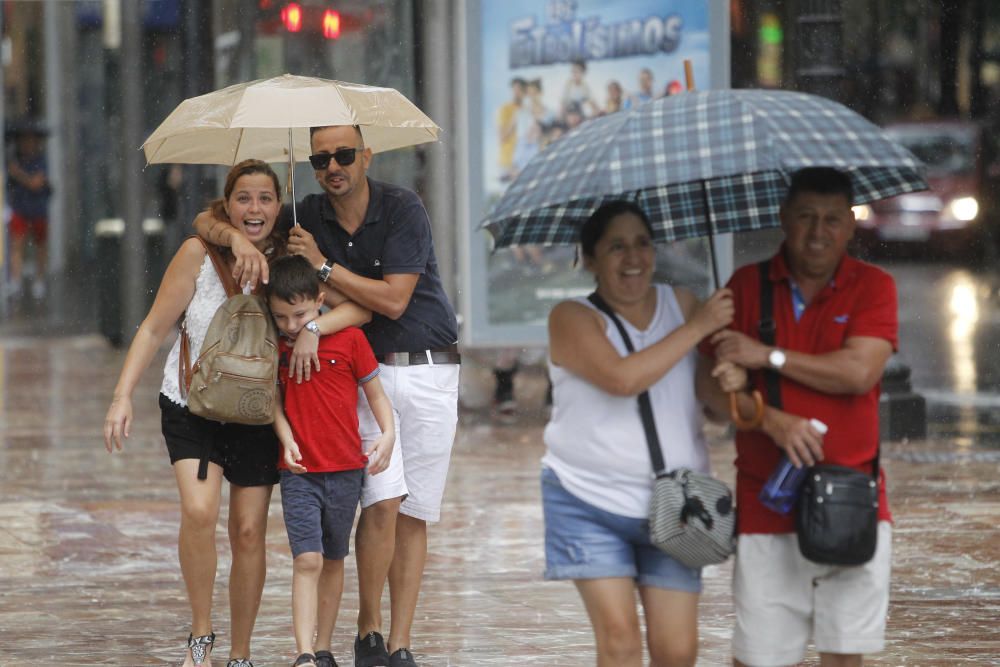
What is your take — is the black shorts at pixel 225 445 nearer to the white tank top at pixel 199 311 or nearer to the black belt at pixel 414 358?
the white tank top at pixel 199 311

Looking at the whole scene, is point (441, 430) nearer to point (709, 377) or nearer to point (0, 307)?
point (709, 377)

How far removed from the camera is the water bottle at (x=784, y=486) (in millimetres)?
4648

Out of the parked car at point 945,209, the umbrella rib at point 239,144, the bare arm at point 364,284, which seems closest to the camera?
the bare arm at point 364,284

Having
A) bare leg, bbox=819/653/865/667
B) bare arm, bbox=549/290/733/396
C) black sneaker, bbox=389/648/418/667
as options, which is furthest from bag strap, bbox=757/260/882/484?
black sneaker, bbox=389/648/418/667

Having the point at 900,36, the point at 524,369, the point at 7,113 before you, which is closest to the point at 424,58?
the point at 524,369

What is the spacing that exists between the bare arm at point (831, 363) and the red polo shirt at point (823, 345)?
51 mm

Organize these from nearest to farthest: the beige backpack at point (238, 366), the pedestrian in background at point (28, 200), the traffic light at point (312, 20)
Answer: the beige backpack at point (238, 366) < the traffic light at point (312, 20) < the pedestrian in background at point (28, 200)

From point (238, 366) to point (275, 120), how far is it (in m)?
0.79

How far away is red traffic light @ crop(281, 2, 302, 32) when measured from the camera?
16688mm

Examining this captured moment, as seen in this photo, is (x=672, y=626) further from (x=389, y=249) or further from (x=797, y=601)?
(x=389, y=249)

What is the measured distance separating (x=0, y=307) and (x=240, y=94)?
25.2 metres

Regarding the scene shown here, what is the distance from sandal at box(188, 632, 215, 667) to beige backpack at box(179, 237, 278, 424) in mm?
806

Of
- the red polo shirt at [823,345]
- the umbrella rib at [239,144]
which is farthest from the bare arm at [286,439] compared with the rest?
the red polo shirt at [823,345]

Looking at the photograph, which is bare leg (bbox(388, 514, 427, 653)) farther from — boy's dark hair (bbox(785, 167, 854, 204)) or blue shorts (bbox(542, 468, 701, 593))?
boy's dark hair (bbox(785, 167, 854, 204))
